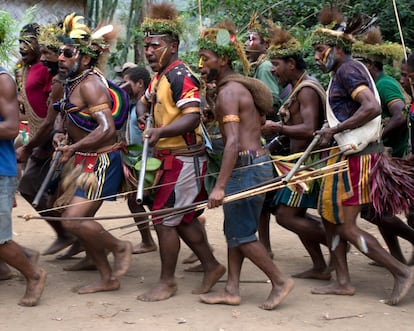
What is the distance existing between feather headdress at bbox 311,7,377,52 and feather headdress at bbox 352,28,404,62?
679 millimetres

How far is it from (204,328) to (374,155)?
5.80 ft

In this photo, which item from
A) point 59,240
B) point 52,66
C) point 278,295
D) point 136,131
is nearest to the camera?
point 278,295

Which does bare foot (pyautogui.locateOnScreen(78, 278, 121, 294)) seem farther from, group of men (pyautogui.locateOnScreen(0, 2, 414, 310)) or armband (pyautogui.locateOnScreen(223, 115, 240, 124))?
armband (pyautogui.locateOnScreen(223, 115, 240, 124))

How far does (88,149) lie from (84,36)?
3.04 feet

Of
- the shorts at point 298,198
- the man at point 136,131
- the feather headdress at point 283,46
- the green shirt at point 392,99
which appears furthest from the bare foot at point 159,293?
the green shirt at point 392,99

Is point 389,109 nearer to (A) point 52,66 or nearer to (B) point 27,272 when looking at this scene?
(A) point 52,66

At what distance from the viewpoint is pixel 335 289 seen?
237 inches

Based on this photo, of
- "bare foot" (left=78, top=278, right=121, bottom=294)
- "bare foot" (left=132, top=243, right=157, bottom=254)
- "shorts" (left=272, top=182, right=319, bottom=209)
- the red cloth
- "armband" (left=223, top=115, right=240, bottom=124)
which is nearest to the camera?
"armband" (left=223, top=115, right=240, bottom=124)

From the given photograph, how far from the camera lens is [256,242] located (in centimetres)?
559

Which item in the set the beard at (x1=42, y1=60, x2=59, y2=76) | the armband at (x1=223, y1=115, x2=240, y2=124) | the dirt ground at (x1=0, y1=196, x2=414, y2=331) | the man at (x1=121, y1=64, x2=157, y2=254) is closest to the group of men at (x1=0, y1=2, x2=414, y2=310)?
the armband at (x1=223, y1=115, x2=240, y2=124)

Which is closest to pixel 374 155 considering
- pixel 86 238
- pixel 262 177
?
pixel 262 177

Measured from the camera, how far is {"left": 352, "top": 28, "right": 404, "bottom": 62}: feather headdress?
6887 millimetres

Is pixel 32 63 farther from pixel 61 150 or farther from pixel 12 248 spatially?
pixel 12 248

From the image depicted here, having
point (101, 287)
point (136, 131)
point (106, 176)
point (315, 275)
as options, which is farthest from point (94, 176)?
point (315, 275)
